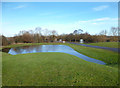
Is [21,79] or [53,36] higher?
[53,36]

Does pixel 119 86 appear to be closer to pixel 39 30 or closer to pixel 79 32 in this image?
pixel 79 32

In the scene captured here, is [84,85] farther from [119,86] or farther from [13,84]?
[13,84]

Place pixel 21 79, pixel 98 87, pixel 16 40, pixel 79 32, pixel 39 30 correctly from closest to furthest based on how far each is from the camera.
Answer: pixel 98 87, pixel 21 79, pixel 16 40, pixel 79 32, pixel 39 30

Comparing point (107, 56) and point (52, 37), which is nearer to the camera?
point (107, 56)

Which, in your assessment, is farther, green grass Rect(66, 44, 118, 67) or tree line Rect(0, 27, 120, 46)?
tree line Rect(0, 27, 120, 46)

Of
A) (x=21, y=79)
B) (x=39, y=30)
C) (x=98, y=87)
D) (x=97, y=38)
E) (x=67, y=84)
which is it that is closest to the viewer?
(x=98, y=87)

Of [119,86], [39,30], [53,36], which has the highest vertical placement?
[39,30]

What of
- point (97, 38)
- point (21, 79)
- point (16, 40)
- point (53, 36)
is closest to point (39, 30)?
point (53, 36)

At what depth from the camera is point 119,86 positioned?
316 centimetres

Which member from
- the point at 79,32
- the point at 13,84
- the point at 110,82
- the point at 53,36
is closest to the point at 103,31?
the point at 79,32

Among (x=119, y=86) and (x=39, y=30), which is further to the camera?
(x=39, y=30)

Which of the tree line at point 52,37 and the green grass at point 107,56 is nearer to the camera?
the green grass at point 107,56

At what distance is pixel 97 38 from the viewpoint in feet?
108

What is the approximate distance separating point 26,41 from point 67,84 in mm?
38769
